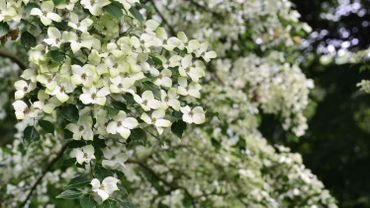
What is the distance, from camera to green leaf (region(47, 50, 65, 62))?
1.68 metres

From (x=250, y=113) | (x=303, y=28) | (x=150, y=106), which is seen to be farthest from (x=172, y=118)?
(x=303, y=28)

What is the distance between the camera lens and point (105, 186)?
1.73 metres

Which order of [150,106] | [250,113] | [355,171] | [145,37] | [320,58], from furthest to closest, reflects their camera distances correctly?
1. [320,58]
2. [355,171]
3. [250,113]
4. [145,37]
5. [150,106]

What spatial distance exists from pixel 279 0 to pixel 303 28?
432mm

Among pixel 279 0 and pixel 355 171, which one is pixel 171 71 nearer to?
pixel 279 0

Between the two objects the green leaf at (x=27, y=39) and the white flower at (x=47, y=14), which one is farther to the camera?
the green leaf at (x=27, y=39)

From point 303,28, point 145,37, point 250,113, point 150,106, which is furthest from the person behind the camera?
point 303,28

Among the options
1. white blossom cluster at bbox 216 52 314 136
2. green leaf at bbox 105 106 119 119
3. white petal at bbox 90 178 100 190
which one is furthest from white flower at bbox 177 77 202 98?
white blossom cluster at bbox 216 52 314 136

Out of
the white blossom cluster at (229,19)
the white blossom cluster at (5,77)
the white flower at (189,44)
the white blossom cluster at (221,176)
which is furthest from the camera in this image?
the white blossom cluster at (5,77)

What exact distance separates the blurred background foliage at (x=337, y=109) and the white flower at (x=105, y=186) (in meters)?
3.93

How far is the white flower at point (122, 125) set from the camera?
170 cm

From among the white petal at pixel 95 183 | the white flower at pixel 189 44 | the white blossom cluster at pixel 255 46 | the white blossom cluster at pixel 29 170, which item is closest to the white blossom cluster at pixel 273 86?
the white blossom cluster at pixel 255 46

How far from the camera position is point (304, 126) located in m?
3.87

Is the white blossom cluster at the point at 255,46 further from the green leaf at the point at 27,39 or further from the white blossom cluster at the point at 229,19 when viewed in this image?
the green leaf at the point at 27,39
